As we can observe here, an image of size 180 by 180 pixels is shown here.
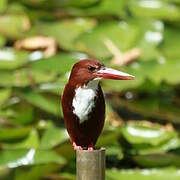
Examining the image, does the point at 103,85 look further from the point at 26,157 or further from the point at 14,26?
the point at 26,157

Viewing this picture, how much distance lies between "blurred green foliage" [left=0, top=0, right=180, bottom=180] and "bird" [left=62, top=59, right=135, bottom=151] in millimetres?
554

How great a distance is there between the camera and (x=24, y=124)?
2.67m

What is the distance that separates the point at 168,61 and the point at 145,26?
316 mm

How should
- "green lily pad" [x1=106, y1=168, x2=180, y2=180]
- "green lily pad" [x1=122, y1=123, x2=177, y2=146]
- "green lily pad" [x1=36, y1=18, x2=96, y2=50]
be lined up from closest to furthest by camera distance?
"green lily pad" [x1=106, y1=168, x2=180, y2=180] < "green lily pad" [x1=122, y1=123, x2=177, y2=146] < "green lily pad" [x1=36, y1=18, x2=96, y2=50]

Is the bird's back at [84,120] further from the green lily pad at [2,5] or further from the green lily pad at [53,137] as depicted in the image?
the green lily pad at [2,5]

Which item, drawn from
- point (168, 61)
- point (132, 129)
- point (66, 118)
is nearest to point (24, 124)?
point (132, 129)

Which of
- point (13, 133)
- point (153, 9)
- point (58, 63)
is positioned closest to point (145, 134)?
point (13, 133)

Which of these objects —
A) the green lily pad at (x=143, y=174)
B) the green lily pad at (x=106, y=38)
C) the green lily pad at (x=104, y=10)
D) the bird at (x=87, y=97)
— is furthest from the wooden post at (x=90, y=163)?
the green lily pad at (x=104, y=10)

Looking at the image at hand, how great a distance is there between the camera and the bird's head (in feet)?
5.50

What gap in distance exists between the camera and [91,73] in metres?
1.68

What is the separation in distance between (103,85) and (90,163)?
4.68 ft

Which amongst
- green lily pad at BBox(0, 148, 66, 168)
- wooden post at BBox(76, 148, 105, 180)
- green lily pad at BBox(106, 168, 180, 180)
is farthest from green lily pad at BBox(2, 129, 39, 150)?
wooden post at BBox(76, 148, 105, 180)

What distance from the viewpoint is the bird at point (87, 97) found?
1.68 meters

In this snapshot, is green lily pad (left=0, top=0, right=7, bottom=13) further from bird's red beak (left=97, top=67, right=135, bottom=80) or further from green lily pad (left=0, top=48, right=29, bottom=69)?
bird's red beak (left=97, top=67, right=135, bottom=80)
